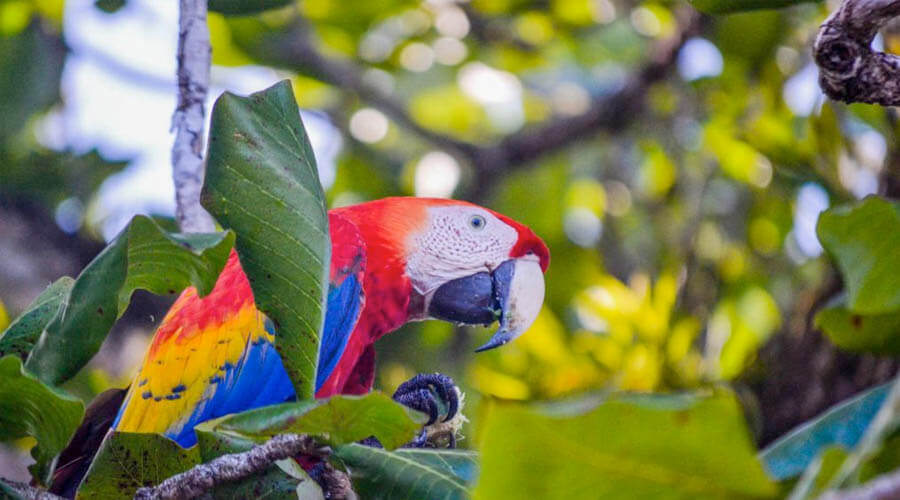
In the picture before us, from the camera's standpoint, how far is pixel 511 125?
3234mm

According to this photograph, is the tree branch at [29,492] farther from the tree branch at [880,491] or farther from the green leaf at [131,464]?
the tree branch at [880,491]

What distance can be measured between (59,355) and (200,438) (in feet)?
0.40

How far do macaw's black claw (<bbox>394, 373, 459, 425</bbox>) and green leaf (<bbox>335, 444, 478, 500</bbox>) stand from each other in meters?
0.30

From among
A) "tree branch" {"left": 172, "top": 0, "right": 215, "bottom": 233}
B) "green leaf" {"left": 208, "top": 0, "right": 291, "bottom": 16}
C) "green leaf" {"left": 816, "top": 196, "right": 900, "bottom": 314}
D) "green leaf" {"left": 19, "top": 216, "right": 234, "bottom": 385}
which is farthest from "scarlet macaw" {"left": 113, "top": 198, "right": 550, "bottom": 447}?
"green leaf" {"left": 816, "top": 196, "right": 900, "bottom": 314}

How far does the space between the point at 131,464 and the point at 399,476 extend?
0.22 metres

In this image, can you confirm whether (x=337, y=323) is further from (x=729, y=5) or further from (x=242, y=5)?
(x=729, y=5)

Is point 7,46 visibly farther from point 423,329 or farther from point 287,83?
point 287,83

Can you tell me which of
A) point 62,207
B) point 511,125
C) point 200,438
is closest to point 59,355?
point 200,438

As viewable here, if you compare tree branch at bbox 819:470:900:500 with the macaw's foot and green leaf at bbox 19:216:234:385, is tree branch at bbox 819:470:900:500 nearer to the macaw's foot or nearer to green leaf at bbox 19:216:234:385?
green leaf at bbox 19:216:234:385

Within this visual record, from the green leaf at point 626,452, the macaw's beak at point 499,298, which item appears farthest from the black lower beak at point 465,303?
the green leaf at point 626,452

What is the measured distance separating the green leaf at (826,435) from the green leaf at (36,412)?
0.50m

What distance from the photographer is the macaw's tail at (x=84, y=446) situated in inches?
47.4

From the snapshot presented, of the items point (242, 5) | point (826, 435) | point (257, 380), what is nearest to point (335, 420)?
point (826, 435)

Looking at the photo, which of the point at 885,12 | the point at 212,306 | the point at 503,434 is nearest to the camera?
the point at 503,434
